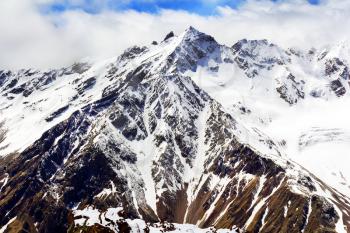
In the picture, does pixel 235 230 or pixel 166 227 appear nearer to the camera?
pixel 166 227

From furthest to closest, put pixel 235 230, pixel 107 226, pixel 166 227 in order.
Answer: pixel 235 230 < pixel 166 227 < pixel 107 226

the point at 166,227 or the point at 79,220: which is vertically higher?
the point at 79,220

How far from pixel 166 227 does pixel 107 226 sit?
33.3 metres

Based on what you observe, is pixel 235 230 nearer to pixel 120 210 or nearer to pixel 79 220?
pixel 120 210

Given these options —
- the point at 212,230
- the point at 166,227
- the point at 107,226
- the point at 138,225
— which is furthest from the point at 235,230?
the point at 107,226

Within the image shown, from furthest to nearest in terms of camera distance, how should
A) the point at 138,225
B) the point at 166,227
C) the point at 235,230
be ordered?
the point at 235,230, the point at 166,227, the point at 138,225

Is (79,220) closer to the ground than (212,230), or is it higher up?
higher up

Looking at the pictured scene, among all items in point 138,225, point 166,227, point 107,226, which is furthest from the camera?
point 166,227

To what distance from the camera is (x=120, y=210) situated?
169 meters

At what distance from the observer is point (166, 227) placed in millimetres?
183500

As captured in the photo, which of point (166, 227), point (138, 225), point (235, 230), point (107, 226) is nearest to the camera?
point (107, 226)

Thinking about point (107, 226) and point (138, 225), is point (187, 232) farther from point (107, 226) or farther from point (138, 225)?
point (107, 226)

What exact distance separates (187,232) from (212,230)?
8997 millimetres

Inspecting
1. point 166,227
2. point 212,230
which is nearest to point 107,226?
point 166,227
